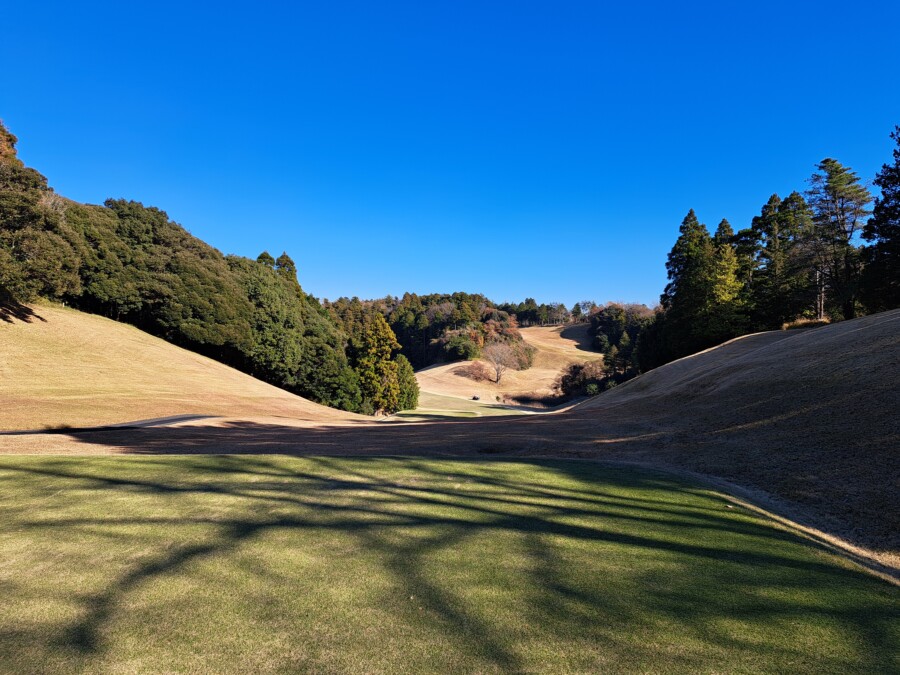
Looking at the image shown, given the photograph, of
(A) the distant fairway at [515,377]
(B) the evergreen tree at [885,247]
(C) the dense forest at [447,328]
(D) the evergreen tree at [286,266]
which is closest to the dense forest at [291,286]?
(B) the evergreen tree at [885,247]

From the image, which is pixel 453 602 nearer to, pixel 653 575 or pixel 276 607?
pixel 276 607

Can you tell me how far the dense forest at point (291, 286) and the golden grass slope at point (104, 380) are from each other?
2.60 metres

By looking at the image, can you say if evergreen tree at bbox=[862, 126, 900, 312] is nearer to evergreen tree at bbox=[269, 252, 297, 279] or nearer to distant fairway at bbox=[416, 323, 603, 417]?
distant fairway at bbox=[416, 323, 603, 417]

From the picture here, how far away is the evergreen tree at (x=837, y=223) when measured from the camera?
3284 centimetres

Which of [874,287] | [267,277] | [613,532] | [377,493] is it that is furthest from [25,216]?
[874,287]

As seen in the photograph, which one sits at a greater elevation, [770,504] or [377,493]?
[770,504]

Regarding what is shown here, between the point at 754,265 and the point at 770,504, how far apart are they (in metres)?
42.6

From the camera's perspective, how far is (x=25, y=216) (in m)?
23.6

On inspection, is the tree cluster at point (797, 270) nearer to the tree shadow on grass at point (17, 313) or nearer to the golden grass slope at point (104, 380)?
the golden grass slope at point (104, 380)

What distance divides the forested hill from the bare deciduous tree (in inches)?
1206

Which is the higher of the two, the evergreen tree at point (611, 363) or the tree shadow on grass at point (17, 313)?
the evergreen tree at point (611, 363)

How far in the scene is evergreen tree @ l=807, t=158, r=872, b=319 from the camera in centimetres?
3284

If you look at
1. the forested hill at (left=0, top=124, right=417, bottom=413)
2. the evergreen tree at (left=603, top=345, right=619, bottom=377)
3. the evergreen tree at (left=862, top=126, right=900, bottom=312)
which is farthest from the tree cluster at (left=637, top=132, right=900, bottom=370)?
the forested hill at (left=0, top=124, right=417, bottom=413)

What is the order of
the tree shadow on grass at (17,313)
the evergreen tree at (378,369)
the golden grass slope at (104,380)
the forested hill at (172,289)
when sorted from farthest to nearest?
the evergreen tree at (378,369) < the tree shadow on grass at (17,313) < the forested hill at (172,289) < the golden grass slope at (104,380)
